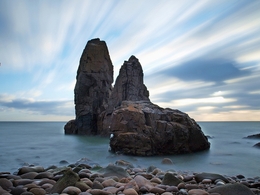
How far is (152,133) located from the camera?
747 inches

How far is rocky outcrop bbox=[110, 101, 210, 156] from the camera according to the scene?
18078mm

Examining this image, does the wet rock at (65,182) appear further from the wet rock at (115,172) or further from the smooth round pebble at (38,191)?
the wet rock at (115,172)

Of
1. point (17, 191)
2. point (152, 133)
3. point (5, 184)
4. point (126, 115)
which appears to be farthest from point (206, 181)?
point (126, 115)

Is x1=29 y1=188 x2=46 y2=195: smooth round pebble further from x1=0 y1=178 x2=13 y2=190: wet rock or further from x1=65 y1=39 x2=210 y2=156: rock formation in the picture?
x1=65 y1=39 x2=210 y2=156: rock formation

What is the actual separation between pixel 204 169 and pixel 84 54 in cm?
4425

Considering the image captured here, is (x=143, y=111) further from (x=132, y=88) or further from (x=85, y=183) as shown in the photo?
(x=132, y=88)

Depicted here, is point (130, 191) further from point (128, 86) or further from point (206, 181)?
point (128, 86)

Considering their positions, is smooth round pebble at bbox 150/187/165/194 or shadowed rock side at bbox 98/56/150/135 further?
shadowed rock side at bbox 98/56/150/135

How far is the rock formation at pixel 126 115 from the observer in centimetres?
1872

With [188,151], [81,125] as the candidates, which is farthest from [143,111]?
[81,125]

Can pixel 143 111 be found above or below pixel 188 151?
above

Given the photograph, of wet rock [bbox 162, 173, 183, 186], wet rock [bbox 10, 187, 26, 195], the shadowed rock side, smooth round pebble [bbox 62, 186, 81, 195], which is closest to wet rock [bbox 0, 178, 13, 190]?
wet rock [bbox 10, 187, 26, 195]

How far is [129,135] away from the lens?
18156mm

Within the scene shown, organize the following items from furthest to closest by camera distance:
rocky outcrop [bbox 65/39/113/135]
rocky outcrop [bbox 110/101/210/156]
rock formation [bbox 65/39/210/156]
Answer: rocky outcrop [bbox 65/39/113/135], rock formation [bbox 65/39/210/156], rocky outcrop [bbox 110/101/210/156]
